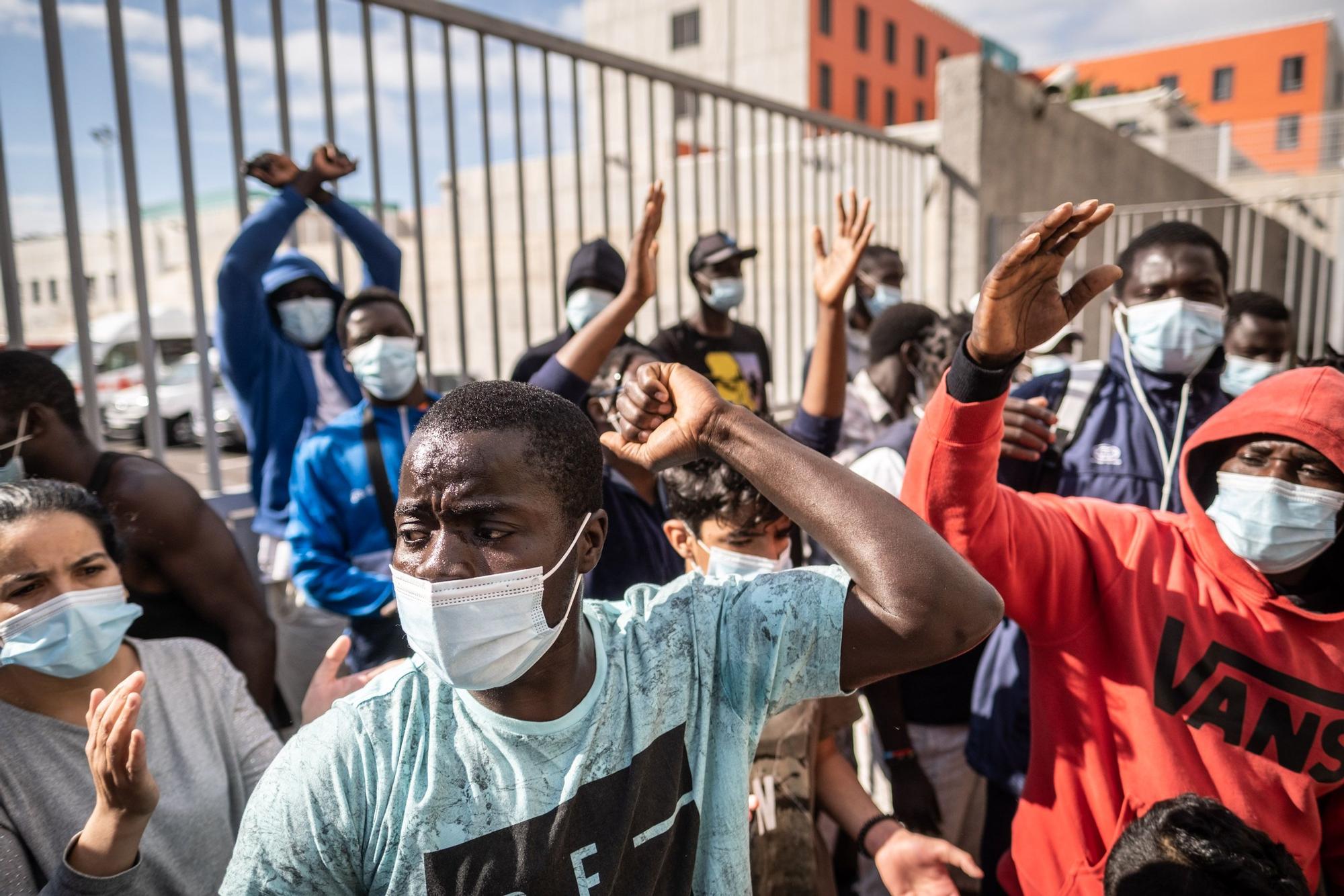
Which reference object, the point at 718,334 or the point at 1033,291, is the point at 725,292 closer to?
the point at 718,334

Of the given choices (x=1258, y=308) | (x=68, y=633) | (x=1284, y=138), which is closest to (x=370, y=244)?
(x=68, y=633)

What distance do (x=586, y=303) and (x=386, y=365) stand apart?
0.98 m

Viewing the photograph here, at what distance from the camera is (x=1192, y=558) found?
1845mm

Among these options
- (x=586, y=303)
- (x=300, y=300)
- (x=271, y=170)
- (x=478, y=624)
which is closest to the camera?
(x=478, y=624)

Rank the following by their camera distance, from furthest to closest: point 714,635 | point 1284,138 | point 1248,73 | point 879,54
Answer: point 1248,73, point 879,54, point 1284,138, point 714,635

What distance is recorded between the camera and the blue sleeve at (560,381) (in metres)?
2.55

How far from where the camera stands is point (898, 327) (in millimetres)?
3539

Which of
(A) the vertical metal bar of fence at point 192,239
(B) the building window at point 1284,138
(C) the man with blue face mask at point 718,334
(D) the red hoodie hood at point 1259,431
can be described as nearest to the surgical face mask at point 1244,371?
(C) the man with blue face mask at point 718,334

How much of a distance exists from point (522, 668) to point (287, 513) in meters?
2.17

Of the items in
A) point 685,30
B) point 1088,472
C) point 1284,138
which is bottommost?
point 1088,472

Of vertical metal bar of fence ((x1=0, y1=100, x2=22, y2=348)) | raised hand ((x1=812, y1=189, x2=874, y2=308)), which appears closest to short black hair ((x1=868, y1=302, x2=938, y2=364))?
raised hand ((x1=812, y1=189, x2=874, y2=308))

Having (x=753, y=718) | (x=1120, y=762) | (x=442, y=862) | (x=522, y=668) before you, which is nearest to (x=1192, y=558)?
(x=1120, y=762)

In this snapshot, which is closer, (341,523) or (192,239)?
(341,523)

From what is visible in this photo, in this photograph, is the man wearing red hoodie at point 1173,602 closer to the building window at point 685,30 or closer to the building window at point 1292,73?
the building window at point 685,30
